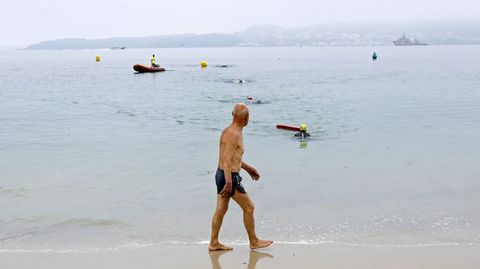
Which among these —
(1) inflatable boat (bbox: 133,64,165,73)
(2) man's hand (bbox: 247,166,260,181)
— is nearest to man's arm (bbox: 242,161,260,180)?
(2) man's hand (bbox: 247,166,260,181)

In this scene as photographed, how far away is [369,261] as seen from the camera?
6.97 metres

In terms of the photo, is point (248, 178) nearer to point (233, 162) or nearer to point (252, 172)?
point (252, 172)

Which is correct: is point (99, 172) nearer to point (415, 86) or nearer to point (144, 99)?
point (144, 99)

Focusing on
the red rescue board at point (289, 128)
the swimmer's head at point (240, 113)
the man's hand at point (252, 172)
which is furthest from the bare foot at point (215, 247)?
the red rescue board at point (289, 128)

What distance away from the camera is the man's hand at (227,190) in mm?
6918

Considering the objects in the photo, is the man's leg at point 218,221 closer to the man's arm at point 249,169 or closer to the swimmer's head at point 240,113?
the man's arm at point 249,169

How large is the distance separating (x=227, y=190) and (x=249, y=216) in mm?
614

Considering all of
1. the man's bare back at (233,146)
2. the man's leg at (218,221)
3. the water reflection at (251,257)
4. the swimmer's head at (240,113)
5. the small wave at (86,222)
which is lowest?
the small wave at (86,222)

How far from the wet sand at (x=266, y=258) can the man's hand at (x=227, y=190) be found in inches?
35.5

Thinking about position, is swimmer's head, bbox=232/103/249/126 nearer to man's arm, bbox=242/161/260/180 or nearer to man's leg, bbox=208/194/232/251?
man's arm, bbox=242/161/260/180

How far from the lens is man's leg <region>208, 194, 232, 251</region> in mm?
7191

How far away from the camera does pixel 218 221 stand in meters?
7.38

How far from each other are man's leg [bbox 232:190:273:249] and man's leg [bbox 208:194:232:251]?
6.6 inches

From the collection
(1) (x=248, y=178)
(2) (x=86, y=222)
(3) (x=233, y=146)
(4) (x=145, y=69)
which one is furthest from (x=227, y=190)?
(4) (x=145, y=69)
